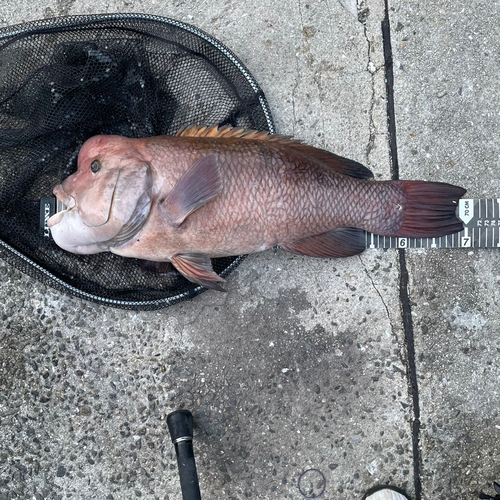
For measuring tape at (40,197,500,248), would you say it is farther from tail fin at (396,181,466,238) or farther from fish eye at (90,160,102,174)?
fish eye at (90,160,102,174)

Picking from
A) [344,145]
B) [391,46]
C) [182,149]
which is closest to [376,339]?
[344,145]

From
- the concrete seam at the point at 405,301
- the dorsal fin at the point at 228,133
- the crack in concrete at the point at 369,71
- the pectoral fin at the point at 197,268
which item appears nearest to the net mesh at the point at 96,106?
the dorsal fin at the point at 228,133

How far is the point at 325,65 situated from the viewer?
2684 millimetres

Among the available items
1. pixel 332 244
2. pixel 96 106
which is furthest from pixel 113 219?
pixel 332 244

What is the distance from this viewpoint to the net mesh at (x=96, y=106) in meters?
2.26

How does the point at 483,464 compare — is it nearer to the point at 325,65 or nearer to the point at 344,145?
the point at 344,145

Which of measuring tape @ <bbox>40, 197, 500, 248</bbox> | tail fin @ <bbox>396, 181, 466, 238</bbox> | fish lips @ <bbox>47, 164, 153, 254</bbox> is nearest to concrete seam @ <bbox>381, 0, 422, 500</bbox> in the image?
measuring tape @ <bbox>40, 197, 500, 248</bbox>

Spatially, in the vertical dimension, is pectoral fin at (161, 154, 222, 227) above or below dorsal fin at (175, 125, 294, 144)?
below

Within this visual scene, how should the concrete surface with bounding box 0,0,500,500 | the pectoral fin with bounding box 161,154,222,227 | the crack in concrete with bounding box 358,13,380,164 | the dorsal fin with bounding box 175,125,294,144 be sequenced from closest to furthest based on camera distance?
the pectoral fin with bounding box 161,154,222,227, the dorsal fin with bounding box 175,125,294,144, the concrete surface with bounding box 0,0,500,500, the crack in concrete with bounding box 358,13,380,164

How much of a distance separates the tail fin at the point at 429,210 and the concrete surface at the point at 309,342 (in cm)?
31

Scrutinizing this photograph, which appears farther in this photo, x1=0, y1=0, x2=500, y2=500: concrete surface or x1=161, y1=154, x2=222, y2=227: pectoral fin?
x1=0, y1=0, x2=500, y2=500: concrete surface

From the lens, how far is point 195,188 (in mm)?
1980

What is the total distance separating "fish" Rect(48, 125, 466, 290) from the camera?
2.02m

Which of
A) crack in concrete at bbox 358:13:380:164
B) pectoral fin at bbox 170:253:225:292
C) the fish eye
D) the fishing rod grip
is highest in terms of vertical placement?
crack in concrete at bbox 358:13:380:164
